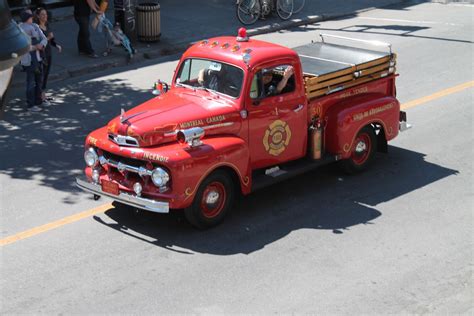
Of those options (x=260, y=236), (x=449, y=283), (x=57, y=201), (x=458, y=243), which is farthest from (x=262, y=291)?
(x=57, y=201)

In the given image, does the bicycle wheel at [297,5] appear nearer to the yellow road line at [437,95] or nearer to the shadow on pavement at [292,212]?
the yellow road line at [437,95]

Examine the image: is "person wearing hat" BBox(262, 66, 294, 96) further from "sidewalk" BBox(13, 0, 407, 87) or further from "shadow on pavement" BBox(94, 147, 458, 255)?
"sidewalk" BBox(13, 0, 407, 87)

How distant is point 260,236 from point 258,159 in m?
1.13

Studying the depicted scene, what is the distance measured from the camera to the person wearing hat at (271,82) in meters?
9.52

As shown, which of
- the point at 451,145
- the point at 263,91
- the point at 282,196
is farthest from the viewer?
the point at 451,145

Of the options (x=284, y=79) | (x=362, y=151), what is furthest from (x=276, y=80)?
(x=362, y=151)

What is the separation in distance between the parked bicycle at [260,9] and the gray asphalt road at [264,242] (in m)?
8.76

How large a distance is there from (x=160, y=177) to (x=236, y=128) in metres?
Answer: 1.34

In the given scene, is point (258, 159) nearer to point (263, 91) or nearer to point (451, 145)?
point (263, 91)

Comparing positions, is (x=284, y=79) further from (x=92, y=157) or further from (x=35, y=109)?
(x=35, y=109)

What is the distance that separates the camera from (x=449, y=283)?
305 inches

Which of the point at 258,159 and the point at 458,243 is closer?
the point at 458,243

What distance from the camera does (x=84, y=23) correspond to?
17000 mm

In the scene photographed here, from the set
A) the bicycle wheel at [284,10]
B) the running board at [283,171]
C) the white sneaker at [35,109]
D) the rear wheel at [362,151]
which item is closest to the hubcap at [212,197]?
the running board at [283,171]
